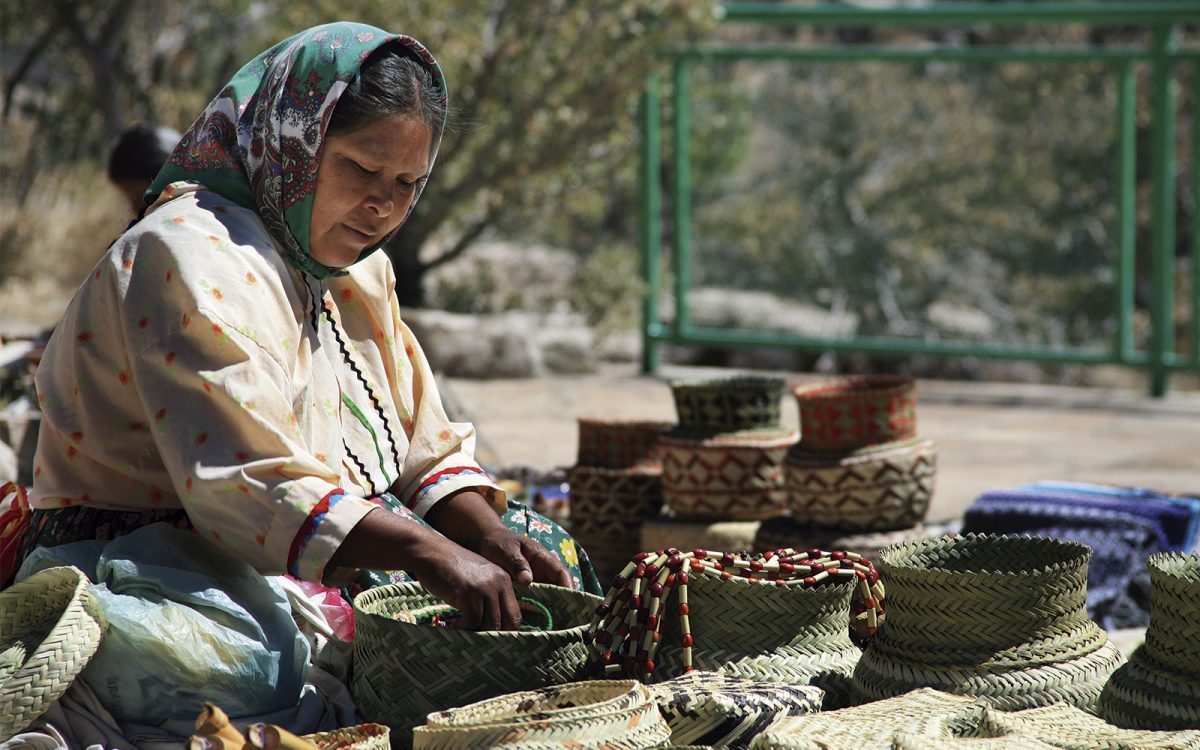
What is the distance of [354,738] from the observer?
235cm

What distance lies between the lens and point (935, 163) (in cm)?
880

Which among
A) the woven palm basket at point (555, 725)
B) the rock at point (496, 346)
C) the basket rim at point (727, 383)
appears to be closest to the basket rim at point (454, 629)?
the woven palm basket at point (555, 725)

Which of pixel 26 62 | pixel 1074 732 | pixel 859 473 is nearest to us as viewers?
pixel 1074 732

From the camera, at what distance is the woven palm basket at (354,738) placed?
231 centimetres

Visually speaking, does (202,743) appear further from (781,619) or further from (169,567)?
(781,619)

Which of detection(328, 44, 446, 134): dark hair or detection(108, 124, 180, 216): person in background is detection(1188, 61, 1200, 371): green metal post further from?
detection(328, 44, 446, 134): dark hair

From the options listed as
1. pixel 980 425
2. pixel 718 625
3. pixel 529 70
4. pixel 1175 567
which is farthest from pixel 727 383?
pixel 529 70

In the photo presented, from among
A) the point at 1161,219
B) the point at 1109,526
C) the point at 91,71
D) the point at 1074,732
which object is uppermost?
the point at 91,71

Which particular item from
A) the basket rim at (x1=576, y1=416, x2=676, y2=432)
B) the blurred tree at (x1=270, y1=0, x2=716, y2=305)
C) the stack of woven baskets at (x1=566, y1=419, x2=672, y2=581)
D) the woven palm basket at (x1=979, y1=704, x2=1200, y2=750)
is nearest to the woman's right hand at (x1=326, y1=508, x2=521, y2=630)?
the woven palm basket at (x1=979, y1=704, x2=1200, y2=750)

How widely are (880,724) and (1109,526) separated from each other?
2.21 metres

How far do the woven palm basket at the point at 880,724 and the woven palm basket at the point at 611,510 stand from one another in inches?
84.2

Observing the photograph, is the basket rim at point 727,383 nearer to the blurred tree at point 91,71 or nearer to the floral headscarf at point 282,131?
the floral headscarf at point 282,131

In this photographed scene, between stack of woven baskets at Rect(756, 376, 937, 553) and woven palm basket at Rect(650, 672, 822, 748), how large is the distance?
5.24ft

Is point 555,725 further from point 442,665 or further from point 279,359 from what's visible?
point 279,359
